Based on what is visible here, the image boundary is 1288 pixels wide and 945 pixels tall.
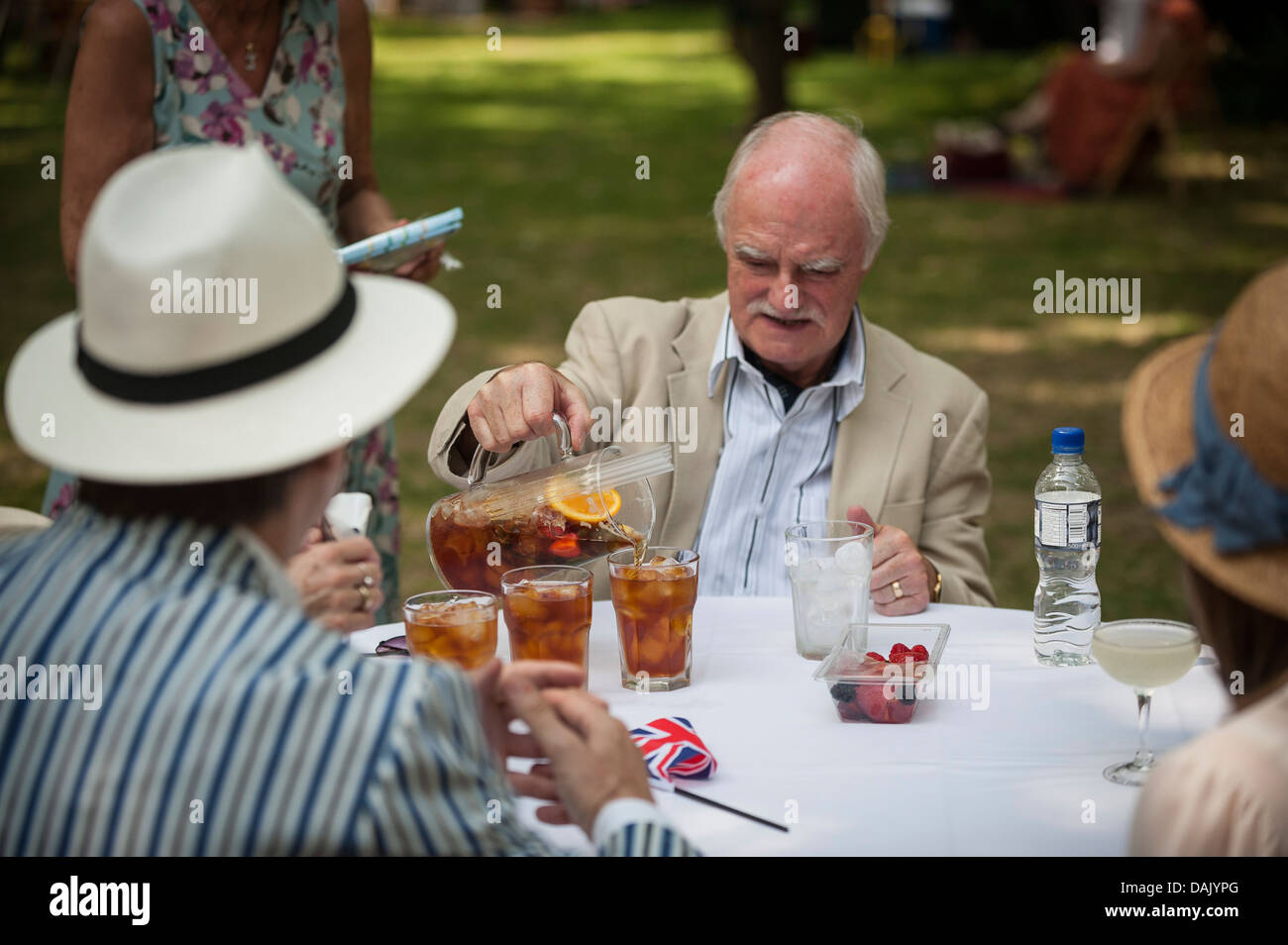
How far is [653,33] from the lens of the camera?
84.1 feet

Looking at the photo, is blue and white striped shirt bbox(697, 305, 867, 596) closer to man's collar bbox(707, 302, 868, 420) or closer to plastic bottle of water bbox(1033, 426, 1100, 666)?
man's collar bbox(707, 302, 868, 420)

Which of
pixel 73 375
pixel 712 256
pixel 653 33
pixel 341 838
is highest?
pixel 653 33

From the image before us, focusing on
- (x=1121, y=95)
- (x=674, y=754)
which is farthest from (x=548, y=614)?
(x=1121, y=95)

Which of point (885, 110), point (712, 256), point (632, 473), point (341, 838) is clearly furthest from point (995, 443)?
point (885, 110)

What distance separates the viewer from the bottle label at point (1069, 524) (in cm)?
230

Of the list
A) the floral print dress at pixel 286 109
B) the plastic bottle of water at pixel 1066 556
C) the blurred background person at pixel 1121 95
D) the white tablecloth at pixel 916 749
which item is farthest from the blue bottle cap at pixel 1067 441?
the blurred background person at pixel 1121 95

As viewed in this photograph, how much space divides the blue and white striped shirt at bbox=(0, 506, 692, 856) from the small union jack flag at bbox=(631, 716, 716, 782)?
0.49 meters

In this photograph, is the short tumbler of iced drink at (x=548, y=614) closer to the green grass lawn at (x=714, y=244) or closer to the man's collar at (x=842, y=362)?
the man's collar at (x=842, y=362)

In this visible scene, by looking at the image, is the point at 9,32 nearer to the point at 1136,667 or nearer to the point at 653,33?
the point at 653,33

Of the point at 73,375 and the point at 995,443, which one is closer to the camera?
the point at 73,375

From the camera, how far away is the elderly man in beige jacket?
9.69 feet
